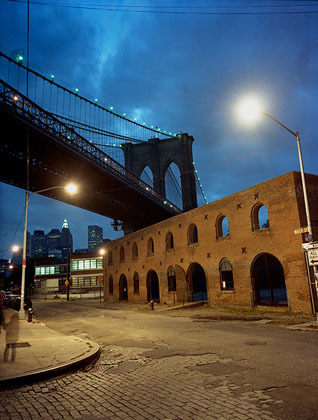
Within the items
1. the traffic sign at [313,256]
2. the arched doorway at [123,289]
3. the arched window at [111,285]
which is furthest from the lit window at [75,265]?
the traffic sign at [313,256]

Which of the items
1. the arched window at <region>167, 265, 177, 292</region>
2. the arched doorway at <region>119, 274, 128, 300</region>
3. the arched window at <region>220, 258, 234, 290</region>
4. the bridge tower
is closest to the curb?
the arched window at <region>220, 258, 234, 290</region>

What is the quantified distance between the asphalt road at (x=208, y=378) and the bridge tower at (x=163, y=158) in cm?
5865

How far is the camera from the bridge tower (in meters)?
69.1

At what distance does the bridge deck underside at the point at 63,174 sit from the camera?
36219 mm

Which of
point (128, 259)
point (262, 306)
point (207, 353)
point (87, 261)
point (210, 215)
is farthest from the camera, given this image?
point (87, 261)

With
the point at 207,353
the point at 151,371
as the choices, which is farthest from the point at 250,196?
the point at 151,371

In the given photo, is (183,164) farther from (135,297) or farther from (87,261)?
(135,297)

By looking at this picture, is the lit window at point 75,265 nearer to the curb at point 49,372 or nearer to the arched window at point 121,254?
the arched window at point 121,254

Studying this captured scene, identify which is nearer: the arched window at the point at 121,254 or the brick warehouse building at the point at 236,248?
the brick warehouse building at the point at 236,248

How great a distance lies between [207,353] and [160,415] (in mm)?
3966

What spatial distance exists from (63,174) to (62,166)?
2458 mm

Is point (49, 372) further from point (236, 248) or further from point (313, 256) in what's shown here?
point (236, 248)

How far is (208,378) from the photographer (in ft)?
19.3

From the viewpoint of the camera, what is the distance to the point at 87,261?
68.1 metres
